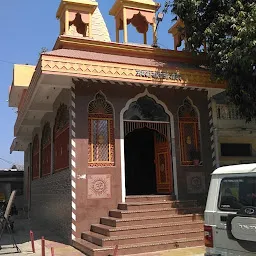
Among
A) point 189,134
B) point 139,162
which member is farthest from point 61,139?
point 189,134

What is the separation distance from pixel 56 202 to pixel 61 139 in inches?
95.5

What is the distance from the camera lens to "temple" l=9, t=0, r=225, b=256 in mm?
10102

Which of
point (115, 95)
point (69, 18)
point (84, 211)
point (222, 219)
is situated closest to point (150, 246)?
point (84, 211)

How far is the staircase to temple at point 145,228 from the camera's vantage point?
29.4 ft

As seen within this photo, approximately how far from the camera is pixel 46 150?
16.5 metres

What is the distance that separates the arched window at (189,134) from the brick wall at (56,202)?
4.06m

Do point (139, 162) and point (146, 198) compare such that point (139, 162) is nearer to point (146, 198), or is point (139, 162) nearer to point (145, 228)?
point (146, 198)

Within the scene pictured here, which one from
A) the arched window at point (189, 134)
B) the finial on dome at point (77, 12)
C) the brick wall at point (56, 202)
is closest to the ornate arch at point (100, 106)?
the brick wall at point (56, 202)

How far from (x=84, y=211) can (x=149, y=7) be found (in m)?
8.47

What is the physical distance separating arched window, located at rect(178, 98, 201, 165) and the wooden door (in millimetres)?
523

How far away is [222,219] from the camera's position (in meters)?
5.21

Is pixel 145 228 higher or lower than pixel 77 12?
lower

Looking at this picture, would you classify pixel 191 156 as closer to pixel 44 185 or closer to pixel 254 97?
pixel 254 97

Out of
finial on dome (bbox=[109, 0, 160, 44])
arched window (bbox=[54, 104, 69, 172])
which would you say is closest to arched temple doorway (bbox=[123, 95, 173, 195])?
arched window (bbox=[54, 104, 69, 172])
